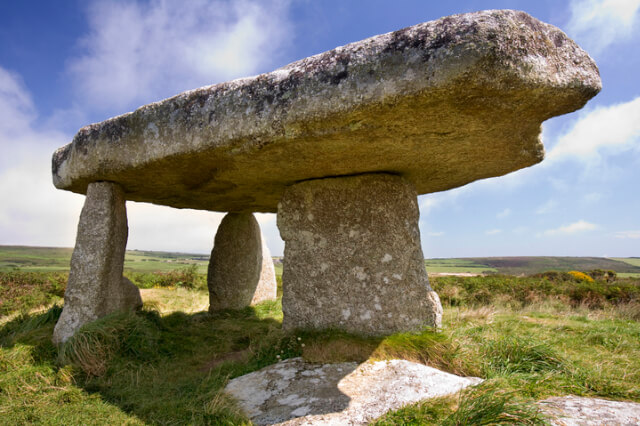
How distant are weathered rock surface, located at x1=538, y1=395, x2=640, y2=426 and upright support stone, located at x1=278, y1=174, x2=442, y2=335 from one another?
1888 millimetres

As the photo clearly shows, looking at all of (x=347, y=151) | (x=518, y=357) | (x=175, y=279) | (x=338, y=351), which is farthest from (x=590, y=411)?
(x=175, y=279)

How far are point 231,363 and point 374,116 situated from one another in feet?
10.1

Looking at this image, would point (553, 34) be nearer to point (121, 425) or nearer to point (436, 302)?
point (436, 302)

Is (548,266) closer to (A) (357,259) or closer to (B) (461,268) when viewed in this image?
(B) (461,268)

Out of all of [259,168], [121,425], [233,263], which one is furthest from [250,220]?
[121,425]

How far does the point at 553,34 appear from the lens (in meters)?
3.23

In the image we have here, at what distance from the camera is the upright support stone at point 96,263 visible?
5102 mm

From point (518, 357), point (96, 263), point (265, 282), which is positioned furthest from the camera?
point (265, 282)

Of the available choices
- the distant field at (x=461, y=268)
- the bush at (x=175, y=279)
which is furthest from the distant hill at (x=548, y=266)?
the bush at (x=175, y=279)

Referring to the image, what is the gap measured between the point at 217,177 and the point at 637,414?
15.5 feet

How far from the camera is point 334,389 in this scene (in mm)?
3439

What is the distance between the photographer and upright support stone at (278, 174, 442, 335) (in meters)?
4.77

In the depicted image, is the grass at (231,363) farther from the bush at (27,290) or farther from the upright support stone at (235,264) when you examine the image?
the bush at (27,290)

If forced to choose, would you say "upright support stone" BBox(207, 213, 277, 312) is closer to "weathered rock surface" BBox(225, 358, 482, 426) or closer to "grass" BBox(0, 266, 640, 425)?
"grass" BBox(0, 266, 640, 425)
